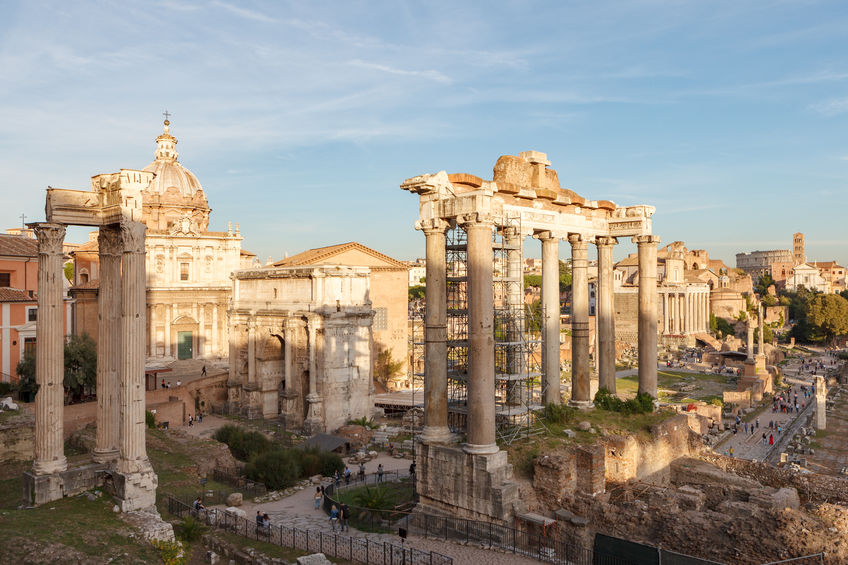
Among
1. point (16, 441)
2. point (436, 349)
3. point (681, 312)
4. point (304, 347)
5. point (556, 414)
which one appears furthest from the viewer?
point (681, 312)

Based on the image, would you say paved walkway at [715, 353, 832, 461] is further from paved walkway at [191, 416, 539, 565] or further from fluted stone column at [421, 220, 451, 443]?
fluted stone column at [421, 220, 451, 443]

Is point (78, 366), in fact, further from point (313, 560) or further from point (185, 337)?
point (313, 560)

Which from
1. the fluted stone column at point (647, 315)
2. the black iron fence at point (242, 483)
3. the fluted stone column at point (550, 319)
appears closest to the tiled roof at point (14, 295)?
the black iron fence at point (242, 483)

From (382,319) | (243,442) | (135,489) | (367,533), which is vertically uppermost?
(382,319)

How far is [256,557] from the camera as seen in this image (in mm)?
13617

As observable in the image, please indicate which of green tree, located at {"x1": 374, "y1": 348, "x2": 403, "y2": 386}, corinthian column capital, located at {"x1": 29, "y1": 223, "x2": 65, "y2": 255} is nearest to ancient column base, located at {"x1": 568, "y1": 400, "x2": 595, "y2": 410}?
corinthian column capital, located at {"x1": 29, "y1": 223, "x2": 65, "y2": 255}

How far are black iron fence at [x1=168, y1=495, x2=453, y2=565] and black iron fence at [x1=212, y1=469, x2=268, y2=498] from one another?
3.78 m

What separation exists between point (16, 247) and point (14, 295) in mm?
3541

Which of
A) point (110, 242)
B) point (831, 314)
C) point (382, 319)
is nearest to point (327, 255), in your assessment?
point (382, 319)

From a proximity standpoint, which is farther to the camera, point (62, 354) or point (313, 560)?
point (62, 354)

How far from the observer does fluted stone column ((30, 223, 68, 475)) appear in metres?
14.4

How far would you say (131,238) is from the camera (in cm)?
1441

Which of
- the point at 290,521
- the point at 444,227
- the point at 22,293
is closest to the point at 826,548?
the point at 444,227

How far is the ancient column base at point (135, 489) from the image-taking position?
14.0m
